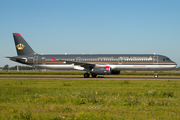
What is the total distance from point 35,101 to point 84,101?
2.75 m

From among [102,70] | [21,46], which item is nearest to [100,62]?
[102,70]

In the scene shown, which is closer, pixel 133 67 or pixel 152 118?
pixel 152 118

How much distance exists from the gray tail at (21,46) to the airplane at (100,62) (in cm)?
21

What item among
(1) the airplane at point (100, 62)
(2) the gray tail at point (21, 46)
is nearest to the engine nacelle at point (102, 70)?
(1) the airplane at point (100, 62)

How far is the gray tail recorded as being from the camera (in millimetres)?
43344

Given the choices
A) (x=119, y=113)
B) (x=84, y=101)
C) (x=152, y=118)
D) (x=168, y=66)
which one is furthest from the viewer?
(x=168, y=66)

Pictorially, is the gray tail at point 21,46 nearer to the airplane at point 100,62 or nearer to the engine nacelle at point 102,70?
the airplane at point 100,62

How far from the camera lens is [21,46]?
43500mm

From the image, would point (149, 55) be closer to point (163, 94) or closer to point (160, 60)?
point (160, 60)

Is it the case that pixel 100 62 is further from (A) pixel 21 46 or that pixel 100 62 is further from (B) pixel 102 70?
(A) pixel 21 46

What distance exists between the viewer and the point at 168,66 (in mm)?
37000

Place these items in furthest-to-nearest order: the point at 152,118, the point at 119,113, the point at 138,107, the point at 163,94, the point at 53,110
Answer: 1. the point at 163,94
2. the point at 138,107
3. the point at 53,110
4. the point at 119,113
5. the point at 152,118

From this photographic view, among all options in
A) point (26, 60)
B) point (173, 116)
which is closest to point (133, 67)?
point (26, 60)

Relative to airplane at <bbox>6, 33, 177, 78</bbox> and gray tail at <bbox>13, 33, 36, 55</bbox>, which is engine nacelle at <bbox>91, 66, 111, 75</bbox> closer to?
airplane at <bbox>6, 33, 177, 78</bbox>
